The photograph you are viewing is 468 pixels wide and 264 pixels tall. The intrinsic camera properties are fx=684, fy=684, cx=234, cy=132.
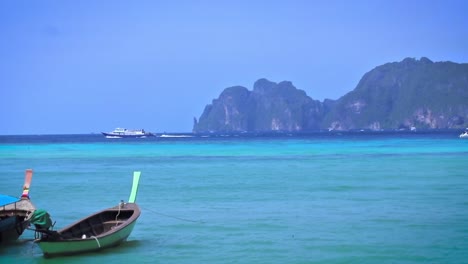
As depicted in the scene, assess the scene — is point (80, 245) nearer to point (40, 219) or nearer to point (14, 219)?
point (40, 219)

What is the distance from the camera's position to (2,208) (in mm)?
17094

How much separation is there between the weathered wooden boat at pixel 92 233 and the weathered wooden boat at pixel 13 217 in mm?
1637

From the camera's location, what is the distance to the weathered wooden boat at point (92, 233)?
14227mm

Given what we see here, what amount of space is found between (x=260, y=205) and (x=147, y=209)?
12.3 ft

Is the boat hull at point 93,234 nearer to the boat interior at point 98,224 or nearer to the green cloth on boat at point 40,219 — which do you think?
the boat interior at point 98,224

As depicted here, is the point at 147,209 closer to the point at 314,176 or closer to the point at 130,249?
the point at 130,249

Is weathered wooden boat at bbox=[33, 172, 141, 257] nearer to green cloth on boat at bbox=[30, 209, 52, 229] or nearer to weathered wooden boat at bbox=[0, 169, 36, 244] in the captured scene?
green cloth on boat at bbox=[30, 209, 52, 229]

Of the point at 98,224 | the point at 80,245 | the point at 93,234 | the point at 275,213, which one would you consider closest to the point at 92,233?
the point at 93,234

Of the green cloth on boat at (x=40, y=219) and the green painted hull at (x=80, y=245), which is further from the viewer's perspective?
the green painted hull at (x=80, y=245)

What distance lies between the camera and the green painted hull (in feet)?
46.8

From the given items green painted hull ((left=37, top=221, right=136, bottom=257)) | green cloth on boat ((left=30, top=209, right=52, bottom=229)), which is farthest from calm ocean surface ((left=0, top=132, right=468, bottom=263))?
green cloth on boat ((left=30, top=209, right=52, bottom=229))

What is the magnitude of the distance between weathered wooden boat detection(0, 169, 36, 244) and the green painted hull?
2157mm

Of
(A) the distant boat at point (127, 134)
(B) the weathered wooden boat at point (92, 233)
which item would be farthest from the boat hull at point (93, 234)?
(A) the distant boat at point (127, 134)

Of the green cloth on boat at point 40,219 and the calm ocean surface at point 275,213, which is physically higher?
the green cloth on boat at point 40,219
